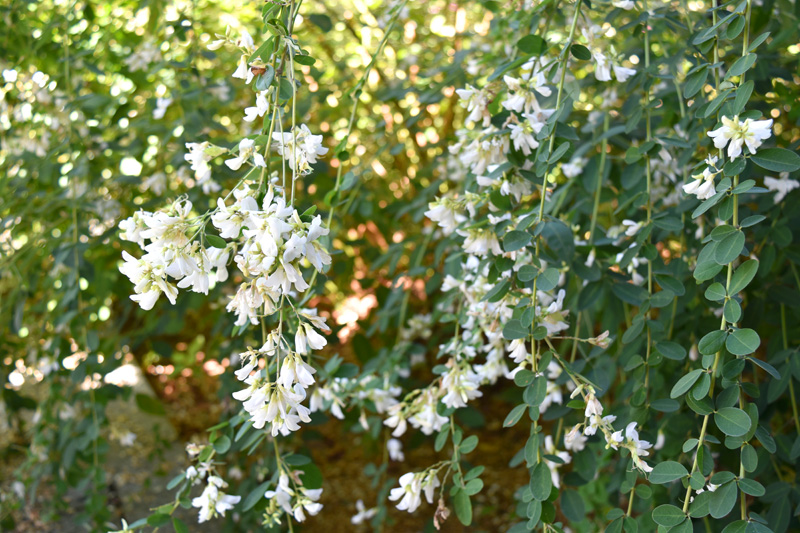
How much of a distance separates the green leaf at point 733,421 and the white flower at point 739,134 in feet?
1.04

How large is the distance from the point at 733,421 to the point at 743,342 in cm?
11

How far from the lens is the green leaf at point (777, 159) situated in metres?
0.84

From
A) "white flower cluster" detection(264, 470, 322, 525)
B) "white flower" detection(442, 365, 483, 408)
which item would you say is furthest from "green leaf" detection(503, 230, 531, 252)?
"white flower cluster" detection(264, 470, 322, 525)

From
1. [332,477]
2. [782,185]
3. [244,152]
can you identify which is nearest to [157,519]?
[244,152]

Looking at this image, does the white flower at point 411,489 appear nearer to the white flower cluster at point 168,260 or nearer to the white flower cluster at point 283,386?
the white flower cluster at point 283,386

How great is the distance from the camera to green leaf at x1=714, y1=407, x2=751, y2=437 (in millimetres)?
816

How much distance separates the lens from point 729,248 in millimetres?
821

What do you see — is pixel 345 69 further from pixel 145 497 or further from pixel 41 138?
pixel 145 497

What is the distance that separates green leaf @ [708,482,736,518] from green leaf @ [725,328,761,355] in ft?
0.61

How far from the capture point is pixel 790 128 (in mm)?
1973

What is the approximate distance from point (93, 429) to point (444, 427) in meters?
0.83

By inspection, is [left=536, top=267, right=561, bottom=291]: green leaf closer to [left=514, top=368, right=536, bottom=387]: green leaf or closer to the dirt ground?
[left=514, top=368, right=536, bottom=387]: green leaf

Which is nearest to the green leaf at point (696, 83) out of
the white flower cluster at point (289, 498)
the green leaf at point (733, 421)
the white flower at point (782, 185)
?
the white flower at point (782, 185)

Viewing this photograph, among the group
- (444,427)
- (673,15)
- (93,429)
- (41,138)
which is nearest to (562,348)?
(444,427)
